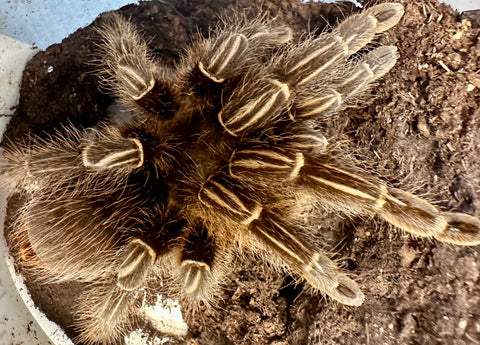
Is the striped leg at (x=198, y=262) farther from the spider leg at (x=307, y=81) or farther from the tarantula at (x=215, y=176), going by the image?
the spider leg at (x=307, y=81)

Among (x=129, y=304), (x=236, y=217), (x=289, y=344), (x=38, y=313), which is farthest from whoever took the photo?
(x=38, y=313)

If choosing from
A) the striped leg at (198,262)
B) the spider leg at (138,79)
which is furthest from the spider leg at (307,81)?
the striped leg at (198,262)

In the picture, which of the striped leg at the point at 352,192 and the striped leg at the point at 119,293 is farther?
the striped leg at the point at 119,293

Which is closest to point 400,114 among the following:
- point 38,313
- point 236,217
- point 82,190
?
point 236,217

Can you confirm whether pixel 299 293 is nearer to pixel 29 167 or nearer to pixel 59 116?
pixel 29 167

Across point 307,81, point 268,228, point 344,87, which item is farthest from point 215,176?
point 344,87

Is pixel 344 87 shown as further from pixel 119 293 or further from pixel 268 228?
pixel 119 293

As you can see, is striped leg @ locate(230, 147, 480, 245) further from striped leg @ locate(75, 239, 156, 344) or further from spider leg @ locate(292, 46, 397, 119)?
striped leg @ locate(75, 239, 156, 344)

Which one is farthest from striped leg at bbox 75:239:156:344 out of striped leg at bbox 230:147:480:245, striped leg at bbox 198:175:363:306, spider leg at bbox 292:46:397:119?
spider leg at bbox 292:46:397:119
